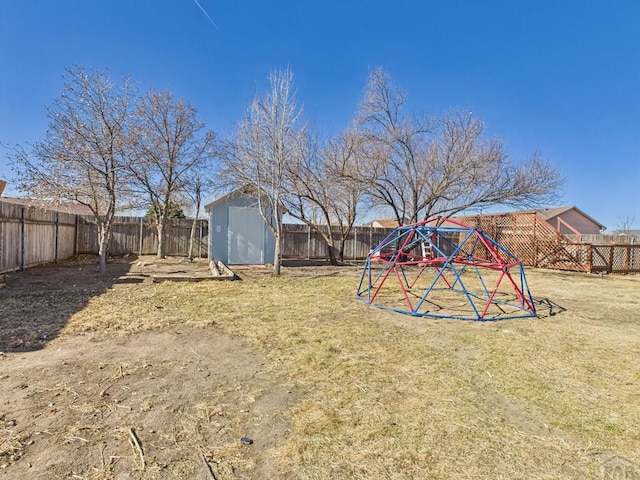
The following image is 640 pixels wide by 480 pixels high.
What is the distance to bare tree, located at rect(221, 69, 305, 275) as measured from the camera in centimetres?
980

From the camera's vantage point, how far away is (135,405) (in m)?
2.56

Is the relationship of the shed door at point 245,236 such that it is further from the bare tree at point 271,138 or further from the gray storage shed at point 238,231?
the bare tree at point 271,138

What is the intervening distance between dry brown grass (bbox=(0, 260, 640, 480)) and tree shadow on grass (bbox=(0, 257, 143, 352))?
11.2 inches

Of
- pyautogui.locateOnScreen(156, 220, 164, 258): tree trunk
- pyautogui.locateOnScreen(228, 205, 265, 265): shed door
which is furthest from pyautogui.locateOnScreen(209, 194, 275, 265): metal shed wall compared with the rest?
pyautogui.locateOnScreen(156, 220, 164, 258): tree trunk

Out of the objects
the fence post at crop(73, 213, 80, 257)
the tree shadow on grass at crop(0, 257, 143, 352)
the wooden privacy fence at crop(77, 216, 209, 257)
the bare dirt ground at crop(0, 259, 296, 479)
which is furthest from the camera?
the wooden privacy fence at crop(77, 216, 209, 257)

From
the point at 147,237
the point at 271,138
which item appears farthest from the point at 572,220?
the point at 147,237

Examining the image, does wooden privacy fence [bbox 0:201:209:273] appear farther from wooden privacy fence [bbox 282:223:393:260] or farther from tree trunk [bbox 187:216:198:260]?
wooden privacy fence [bbox 282:223:393:260]

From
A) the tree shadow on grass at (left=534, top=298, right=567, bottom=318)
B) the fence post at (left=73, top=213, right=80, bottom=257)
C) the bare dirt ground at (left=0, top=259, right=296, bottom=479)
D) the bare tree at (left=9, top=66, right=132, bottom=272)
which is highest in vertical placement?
the bare tree at (left=9, top=66, right=132, bottom=272)

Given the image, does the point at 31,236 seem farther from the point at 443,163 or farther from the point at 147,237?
the point at 443,163

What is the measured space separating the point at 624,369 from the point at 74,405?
5085 mm

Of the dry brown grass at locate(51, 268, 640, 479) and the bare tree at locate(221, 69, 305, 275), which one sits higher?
the bare tree at locate(221, 69, 305, 275)

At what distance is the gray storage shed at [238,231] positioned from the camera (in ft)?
42.5

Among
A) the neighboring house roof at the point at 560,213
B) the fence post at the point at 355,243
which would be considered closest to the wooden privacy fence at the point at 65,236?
the fence post at the point at 355,243

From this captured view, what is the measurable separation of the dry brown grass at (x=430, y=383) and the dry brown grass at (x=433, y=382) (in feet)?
0.04
